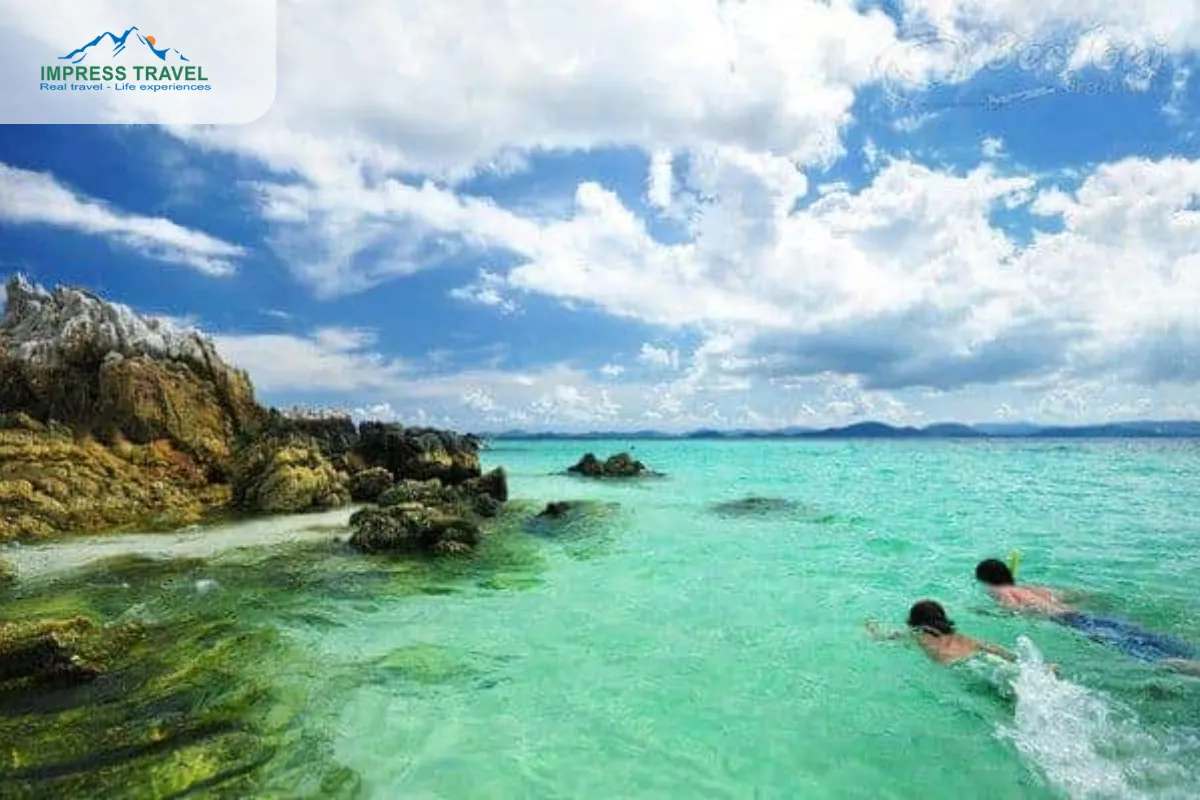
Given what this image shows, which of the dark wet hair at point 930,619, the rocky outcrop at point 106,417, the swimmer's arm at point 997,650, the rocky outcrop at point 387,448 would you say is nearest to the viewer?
the swimmer's arm at point 997,650

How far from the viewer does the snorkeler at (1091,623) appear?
12.3 meters

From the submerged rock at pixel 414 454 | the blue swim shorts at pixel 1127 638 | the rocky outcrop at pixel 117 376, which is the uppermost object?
the rocky outcrop at pixel 117 376

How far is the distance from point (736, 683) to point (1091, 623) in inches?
314

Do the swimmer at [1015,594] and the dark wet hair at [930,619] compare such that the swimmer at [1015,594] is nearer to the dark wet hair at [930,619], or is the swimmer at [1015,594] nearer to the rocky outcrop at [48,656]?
the dark wet hair at [930,619]

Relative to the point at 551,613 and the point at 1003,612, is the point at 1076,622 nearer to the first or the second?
the point at 1003,612

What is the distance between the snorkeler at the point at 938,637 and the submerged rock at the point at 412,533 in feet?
41.3

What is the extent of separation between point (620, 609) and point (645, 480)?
38.3 m

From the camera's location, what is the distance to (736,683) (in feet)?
37.7

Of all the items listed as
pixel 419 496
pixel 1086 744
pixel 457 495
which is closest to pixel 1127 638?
pixel 1086 744

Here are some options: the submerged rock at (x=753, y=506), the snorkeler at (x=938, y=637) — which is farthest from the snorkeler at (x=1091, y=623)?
the submerged rock at (x=753, y=506)

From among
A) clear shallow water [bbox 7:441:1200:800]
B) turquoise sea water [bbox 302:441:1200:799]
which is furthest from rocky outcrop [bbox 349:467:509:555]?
turquoise sea water [bbox 302:441:1200:799]

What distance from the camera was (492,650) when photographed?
1311 centimetres

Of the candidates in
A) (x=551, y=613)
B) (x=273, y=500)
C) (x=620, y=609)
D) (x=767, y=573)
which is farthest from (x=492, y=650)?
(x=273, y=500)

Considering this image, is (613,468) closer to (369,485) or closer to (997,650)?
(369,485)
